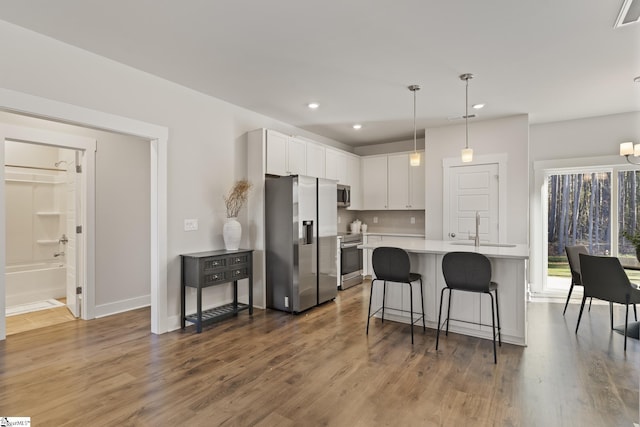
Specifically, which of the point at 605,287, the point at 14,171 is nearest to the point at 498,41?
the point at 605,287

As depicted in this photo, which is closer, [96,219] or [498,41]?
[498,41]

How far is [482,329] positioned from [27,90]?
4667 mm

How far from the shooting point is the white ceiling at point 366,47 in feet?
7.84

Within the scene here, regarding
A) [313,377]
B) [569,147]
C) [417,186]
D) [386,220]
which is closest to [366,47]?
[313,377]

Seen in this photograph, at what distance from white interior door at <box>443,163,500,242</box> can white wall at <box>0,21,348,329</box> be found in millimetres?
3138

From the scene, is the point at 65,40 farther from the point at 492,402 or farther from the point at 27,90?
the point at 492,402

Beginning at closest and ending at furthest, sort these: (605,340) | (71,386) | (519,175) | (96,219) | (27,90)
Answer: (71,386) < (27,90) < (605,340) < (96,219) < (519,175)

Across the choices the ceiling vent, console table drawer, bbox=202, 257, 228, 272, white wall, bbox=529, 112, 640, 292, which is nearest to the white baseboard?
console table drawer, bbox=202, 257, 228, 272

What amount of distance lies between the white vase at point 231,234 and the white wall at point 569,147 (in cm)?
470

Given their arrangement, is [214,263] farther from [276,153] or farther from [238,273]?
[276,153]

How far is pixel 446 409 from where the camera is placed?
2.20 m

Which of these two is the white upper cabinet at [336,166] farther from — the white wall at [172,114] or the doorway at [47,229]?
the doorway at [47,229]

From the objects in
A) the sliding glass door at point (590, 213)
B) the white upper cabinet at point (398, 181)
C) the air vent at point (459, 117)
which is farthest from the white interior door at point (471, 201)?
the sliding glass door at point (590, 213)

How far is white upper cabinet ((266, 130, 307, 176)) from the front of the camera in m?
4.64
